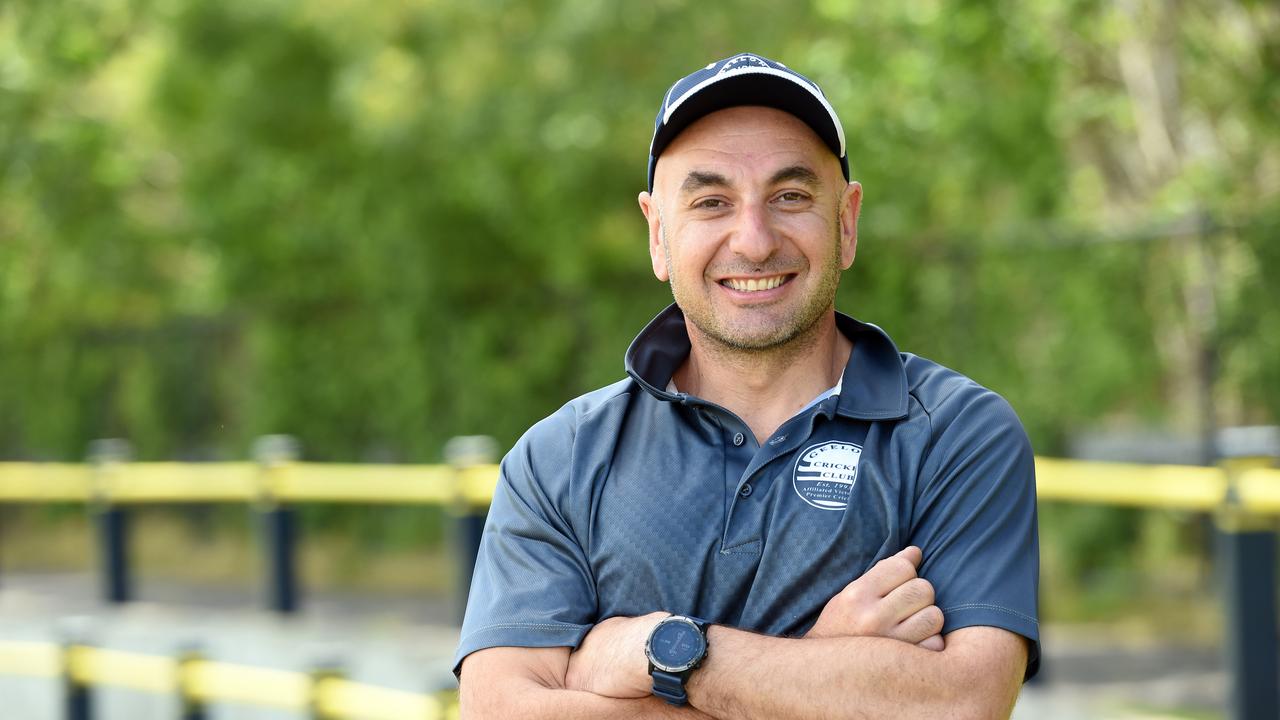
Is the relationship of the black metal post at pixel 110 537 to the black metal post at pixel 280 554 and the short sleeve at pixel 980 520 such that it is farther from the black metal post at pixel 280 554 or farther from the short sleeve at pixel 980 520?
the short sleeve at pixel 980 520

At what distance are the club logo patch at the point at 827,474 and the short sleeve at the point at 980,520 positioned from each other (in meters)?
0.13

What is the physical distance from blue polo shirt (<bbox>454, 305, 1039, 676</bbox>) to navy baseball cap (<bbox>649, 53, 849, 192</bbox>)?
423 mm

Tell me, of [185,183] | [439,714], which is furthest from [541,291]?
[439,714]

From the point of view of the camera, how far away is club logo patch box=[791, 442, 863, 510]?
288 centimetres

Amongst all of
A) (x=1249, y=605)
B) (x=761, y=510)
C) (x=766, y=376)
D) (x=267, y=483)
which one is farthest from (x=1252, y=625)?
(x=267, y=483)

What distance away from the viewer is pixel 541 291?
45.1ft

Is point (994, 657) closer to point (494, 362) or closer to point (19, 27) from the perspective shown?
point (494, 362)

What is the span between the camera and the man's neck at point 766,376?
9.98 ft

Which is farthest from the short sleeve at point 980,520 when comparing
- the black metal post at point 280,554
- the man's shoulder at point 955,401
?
the black metal post at point 280,554

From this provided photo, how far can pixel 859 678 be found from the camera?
2803 mm

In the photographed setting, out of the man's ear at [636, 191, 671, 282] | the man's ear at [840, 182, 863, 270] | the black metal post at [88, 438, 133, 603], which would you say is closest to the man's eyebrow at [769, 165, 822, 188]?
the man's ear at [840, 182, 863, 270]

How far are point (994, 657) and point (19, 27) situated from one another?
13.3 meters

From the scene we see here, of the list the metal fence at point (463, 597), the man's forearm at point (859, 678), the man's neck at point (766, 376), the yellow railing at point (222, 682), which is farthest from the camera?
the metal fence at point (463, 597)

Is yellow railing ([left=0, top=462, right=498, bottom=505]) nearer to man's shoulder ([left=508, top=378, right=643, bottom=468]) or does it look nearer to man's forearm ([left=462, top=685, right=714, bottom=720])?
man's shoulder ([left=508, top=378, right=643, bottom=468])
